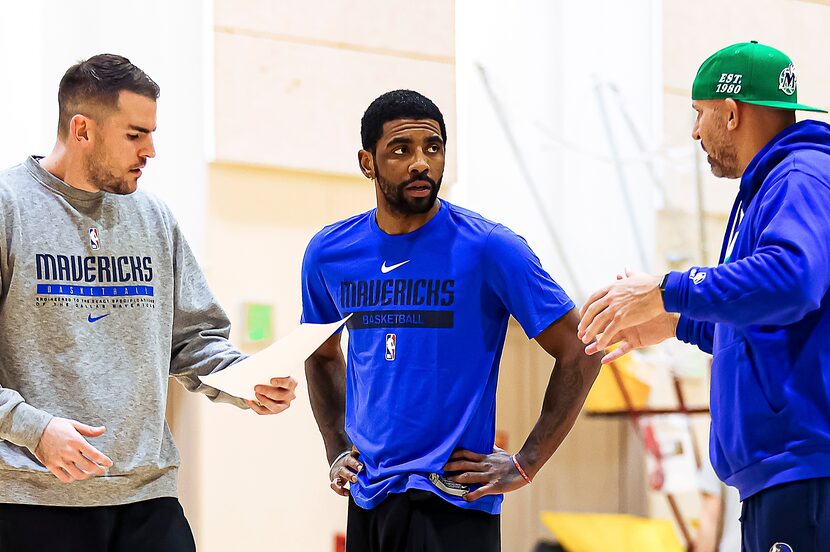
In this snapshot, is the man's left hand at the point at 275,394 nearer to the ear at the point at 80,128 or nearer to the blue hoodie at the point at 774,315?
the ear at the point at 80,128

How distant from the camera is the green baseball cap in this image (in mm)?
2402

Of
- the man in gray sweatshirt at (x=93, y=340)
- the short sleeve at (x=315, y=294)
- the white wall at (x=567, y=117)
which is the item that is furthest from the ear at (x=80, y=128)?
the white wall at (x=567, y=117)

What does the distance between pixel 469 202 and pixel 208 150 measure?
1.41m

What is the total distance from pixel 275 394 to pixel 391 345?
0.98ft

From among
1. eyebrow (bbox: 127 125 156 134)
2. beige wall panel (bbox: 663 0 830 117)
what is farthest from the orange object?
eyebrow (bbox: 127 125 156 134)

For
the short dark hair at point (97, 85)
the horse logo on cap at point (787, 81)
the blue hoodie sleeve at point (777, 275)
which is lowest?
the blue hoodie sleeve at point (777, 275)

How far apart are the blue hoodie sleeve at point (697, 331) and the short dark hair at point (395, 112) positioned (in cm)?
74

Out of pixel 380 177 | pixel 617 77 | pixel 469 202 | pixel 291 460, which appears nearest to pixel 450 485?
pixel 380 177

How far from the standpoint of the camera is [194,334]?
293 cm

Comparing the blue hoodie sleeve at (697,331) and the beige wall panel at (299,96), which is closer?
the blue hoodie sleeve at (697,331)

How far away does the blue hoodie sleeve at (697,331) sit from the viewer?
2.59m

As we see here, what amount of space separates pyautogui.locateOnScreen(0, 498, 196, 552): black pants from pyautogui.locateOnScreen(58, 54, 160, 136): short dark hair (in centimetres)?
92

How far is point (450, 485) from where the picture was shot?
8.52 feet

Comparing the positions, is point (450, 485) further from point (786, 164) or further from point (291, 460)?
Result: point (291, 460)
